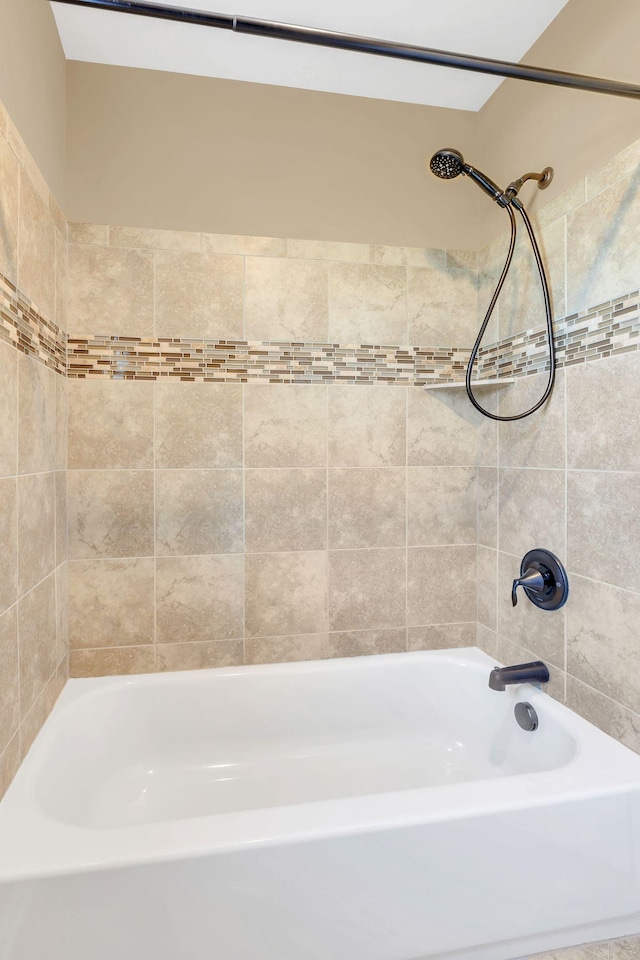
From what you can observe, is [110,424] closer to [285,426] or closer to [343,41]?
[285,426]

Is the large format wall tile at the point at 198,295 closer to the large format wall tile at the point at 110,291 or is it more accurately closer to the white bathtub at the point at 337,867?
the large format wall tile at the point at 110,291

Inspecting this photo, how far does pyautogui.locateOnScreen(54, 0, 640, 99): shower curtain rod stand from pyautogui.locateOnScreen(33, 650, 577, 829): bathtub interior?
1.61 metres

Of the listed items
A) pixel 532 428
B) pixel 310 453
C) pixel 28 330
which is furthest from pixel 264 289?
pixel 532 428

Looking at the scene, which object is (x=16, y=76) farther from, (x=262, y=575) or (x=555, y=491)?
(x=555, y=491)

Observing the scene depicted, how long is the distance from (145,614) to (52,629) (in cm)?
32

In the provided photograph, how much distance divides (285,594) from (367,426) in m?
0.70

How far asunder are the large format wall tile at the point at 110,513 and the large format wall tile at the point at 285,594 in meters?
0.40

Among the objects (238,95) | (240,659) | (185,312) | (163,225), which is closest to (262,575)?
(240,659)

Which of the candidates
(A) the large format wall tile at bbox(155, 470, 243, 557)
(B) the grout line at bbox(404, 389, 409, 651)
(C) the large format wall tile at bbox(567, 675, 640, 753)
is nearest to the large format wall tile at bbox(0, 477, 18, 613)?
(A) the large format wall tile at bbox(155, 470, 243, 557)

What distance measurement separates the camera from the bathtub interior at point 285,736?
1636mm

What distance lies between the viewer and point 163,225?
6.05ft

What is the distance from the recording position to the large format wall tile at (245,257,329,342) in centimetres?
190

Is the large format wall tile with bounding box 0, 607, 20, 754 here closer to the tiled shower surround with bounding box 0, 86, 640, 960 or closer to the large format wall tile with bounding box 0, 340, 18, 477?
the tiled shower surround with bounding box 0, 86, 640, 960

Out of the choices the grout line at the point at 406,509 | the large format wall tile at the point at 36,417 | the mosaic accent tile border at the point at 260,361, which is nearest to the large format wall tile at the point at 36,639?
the large format wall tile at the point at 36,417
